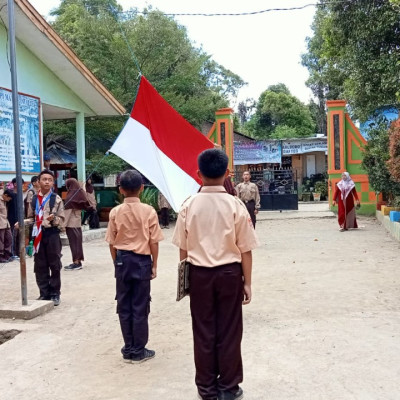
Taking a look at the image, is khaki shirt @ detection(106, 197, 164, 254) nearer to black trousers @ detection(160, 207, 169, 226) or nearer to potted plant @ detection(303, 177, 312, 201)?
black trousers @ detection(160, 207, 169, 226)

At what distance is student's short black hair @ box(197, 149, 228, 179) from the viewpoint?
3.50 meters

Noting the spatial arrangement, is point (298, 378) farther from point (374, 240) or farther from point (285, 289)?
point (374, 240)

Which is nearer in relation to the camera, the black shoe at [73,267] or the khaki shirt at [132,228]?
the khaki shirt at [132,228]

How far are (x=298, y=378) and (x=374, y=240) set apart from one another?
885cm

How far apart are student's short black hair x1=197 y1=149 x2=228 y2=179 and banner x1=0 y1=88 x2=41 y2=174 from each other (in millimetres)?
7863

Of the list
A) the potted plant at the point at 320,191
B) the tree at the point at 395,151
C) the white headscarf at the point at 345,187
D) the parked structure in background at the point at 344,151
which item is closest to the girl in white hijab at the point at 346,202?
the white headscarf at the point at 345,187

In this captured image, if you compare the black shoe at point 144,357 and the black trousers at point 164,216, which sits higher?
the black trousers at point 164,216

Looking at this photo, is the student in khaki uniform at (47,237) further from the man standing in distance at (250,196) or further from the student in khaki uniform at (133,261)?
the man standing in distance at (250,196)

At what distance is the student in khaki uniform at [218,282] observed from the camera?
3.39 meters

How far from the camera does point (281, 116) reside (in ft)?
140

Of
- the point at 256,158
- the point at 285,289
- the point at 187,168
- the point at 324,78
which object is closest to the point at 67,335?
the point at 187,168

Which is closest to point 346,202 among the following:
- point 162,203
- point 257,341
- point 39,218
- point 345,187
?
point 345,187

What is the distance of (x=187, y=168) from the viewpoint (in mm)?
6004

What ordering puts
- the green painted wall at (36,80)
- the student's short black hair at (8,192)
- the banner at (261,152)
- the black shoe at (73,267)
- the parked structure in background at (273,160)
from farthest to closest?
1. the banner at (261,152)
2. the parked structure in background at (273,160)
3. the green painted wall at (36,80)
4. the student's short black hair at (8,192)
5. the black shoe at (73,267)
